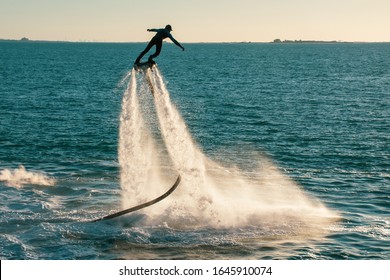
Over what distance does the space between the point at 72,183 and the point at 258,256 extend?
68.3ft

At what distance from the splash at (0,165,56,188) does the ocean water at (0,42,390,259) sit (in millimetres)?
96

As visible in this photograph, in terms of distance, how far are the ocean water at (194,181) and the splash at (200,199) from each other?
0.33 feet

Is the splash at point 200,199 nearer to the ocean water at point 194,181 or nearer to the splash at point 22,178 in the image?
the ocean water at point 194,181

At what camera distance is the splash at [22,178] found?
46531 millimetres

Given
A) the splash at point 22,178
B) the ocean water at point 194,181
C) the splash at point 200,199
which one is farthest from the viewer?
the splash at point 22,178

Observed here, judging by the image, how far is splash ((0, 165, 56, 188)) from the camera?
46.5 metres

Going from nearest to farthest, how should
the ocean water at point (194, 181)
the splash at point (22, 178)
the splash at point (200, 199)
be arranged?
the ocean water at point (194, 181)
the splash at point (200, 199)
the splash at point (22, 178)

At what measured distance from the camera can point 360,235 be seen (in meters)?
35.4

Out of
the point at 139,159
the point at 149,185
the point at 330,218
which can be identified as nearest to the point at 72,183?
the point at 149,185

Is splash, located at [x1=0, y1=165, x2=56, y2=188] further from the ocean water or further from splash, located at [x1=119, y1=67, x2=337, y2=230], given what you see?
splash, located at [x1=119, y1=67, x2=337, y2=230]

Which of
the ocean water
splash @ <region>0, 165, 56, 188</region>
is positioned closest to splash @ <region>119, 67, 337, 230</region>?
the ocean water

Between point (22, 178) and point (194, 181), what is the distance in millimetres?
17542

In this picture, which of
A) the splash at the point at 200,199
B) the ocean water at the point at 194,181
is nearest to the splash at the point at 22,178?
the ocean water at the point at 194,181
